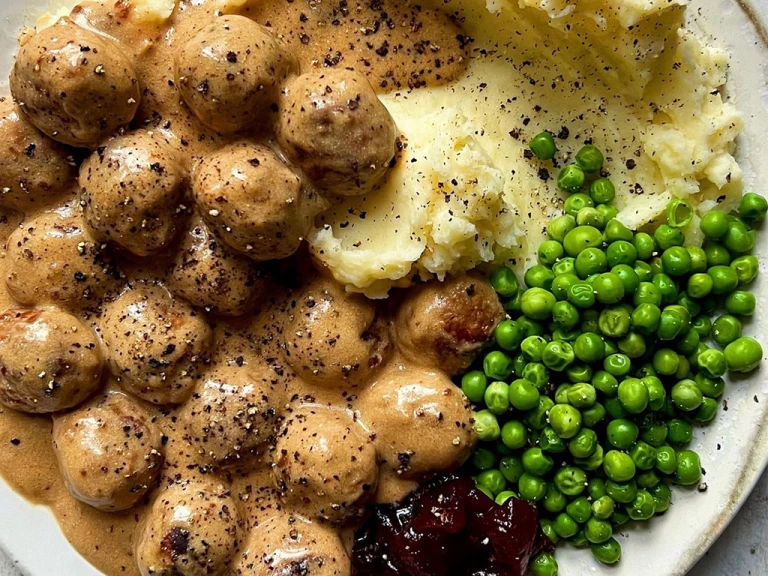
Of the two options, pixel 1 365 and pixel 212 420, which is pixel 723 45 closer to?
pixel 212 420

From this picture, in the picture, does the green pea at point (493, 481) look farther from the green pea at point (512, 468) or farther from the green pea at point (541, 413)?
the green pea at point (541, 413)

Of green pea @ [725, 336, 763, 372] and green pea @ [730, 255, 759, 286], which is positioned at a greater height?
green pea @ [730, 255, 759, 286]

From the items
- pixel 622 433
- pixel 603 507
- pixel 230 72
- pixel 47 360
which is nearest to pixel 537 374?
pixel 622 433

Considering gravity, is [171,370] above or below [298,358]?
below

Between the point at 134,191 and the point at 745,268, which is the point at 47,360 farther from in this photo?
the point at 745,268

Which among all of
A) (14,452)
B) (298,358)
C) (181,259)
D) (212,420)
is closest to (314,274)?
(298,358)

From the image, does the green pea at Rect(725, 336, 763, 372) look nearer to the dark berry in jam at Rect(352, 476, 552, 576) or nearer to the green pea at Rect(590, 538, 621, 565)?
the green pea at Rect(590, 538, 621, 565)

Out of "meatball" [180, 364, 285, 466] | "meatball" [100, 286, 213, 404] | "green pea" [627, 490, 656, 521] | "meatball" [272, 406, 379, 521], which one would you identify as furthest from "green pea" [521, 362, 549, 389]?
"meatball" [100, 286, 213, 404]
